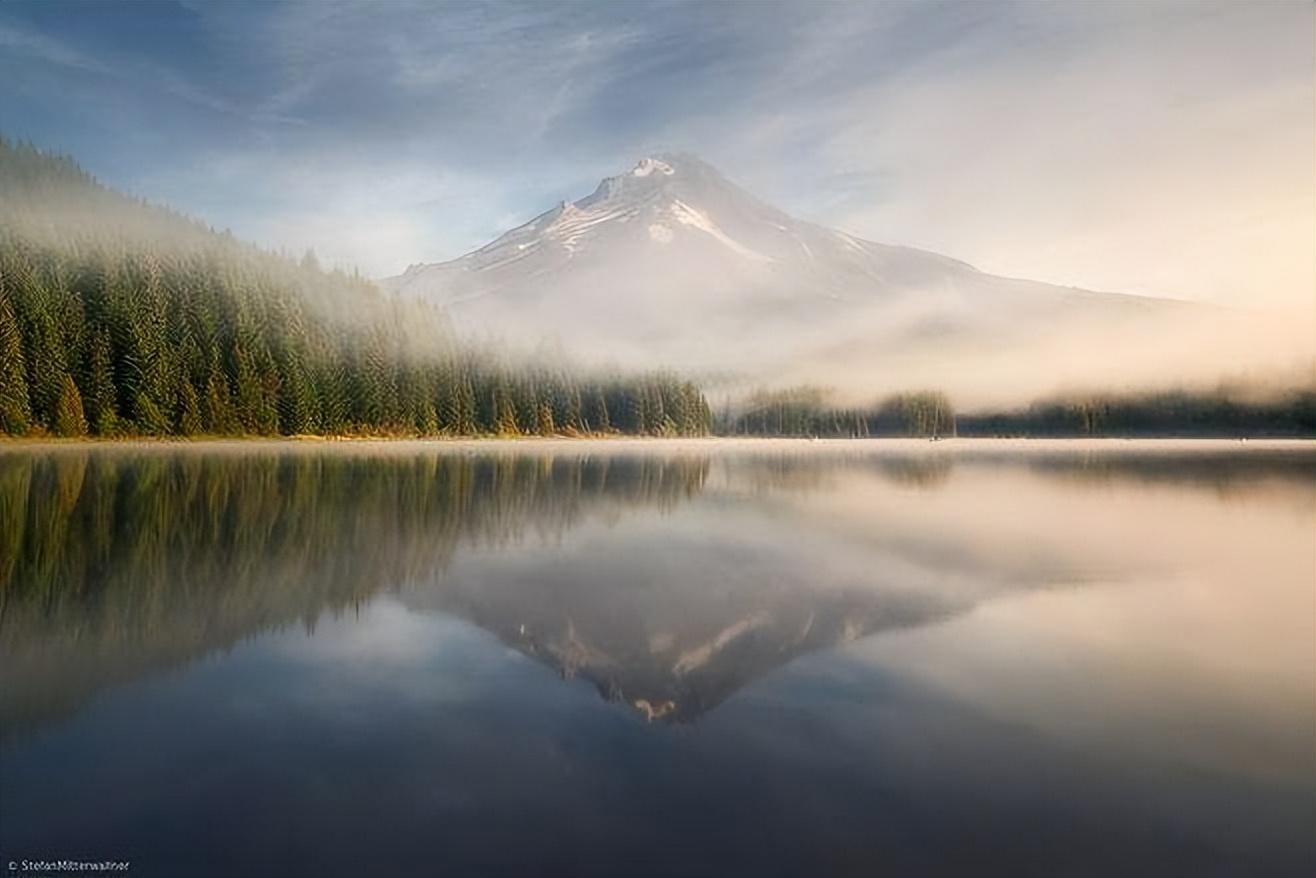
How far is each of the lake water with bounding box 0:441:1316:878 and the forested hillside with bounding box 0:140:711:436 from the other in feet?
A: 253

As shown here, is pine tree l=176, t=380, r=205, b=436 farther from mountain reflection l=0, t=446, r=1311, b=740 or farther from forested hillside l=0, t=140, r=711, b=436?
mountain reflection l=0, t=446, r=1311, b=740

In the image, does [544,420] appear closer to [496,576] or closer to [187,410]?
[187,410]

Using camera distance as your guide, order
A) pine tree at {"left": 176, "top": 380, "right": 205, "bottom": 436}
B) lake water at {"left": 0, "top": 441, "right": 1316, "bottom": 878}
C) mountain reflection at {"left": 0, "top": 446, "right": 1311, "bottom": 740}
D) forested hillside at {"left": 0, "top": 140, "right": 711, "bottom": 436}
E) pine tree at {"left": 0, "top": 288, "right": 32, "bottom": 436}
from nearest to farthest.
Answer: lake water at {"left": 0, "top": 441, "right": 1316, "bottom": 878}
mountain reflection at {"left": 0, "top": 446, "right": 1311, "bottom": 740}
pine tree at {"left": 0, "top": 288, "right": 32, "bottom": 436}
forested hillside at {"left": 0, "top": 140, "right": 711, "bottom": 436}
pine tree at {"left": 176, "top": 380, "right": 205, "bottom": 436}

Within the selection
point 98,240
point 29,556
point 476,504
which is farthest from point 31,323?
point 29,556

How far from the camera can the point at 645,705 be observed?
32.2ft

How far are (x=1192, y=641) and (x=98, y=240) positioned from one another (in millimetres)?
121126

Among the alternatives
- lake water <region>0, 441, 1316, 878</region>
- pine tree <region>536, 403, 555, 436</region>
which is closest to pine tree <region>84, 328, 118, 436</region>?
pine tree <region>536, 403, 555, 436</region>

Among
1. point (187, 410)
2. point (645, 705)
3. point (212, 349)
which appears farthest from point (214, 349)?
point (645, 705)

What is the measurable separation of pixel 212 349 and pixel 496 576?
94378 millimetres

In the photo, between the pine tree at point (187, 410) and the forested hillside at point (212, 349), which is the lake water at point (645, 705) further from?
the pine tree at point (187, 410)

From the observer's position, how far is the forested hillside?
86.2 meters

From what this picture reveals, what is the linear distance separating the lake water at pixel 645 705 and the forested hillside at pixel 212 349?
253 ft

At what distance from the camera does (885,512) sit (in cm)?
3250

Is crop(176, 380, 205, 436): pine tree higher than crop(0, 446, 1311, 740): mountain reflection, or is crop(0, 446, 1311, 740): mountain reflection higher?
crop(176, 380, 205, 436): pine tree
